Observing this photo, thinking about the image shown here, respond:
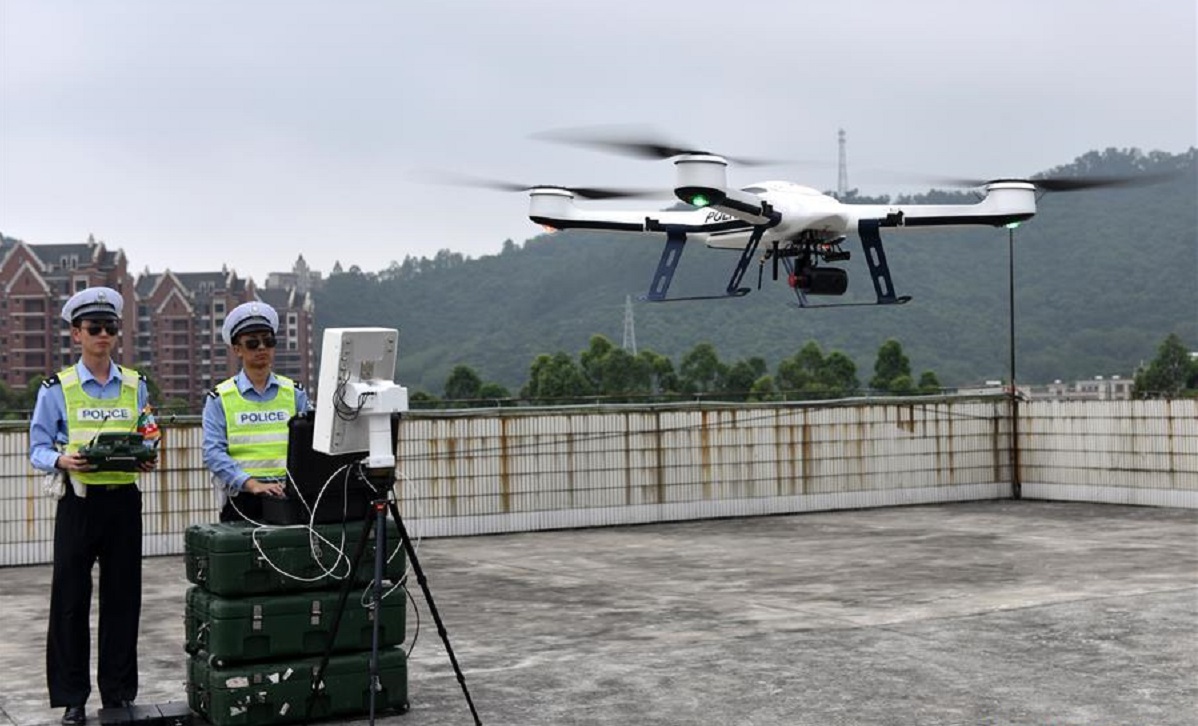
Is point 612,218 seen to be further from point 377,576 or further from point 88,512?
point 377,576

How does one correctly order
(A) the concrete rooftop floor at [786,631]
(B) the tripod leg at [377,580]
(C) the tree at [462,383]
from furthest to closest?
(C) the tree at [462,383], (A) the concrete rooftop floor at [786,631], (B) the tripod leg at [377,580]

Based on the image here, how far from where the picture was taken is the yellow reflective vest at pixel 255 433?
7195 mm

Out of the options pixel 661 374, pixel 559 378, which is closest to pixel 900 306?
pixel 661 374

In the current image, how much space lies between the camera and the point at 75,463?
6.71 m

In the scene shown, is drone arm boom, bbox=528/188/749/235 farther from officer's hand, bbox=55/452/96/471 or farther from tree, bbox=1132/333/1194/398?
tree, bbox=1132/333/1194/398

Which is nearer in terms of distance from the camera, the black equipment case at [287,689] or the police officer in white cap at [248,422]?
the black equipment case at [287,689]

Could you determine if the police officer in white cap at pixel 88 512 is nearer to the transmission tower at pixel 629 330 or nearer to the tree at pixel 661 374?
the tree at pixel 661 374

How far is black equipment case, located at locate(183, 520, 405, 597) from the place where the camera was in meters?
6.89

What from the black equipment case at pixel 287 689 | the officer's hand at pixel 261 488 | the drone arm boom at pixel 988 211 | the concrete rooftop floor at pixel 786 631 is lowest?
the concrete rooftop floor at pixel 786 631

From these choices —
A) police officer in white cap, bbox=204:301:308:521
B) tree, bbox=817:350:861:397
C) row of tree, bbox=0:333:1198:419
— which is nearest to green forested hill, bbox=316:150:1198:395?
row of tree, bbox=0:333:1198:419

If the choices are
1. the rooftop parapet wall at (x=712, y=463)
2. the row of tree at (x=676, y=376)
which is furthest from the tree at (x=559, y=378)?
the rooftop parapet wall at (x=712, y=463)

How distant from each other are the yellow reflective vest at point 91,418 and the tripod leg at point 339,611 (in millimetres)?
1227

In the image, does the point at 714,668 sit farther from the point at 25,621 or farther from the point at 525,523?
the point at 525,523

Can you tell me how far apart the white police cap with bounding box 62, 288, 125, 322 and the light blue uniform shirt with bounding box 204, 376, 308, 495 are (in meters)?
0.68
